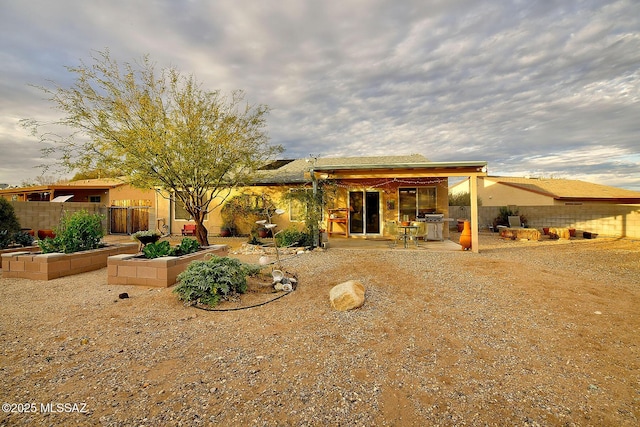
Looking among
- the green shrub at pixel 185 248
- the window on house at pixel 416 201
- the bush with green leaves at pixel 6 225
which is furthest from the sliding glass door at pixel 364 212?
the bush with green leaves at pixel 6 225

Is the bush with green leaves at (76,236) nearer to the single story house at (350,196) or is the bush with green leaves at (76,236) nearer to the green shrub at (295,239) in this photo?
the single story house at (350,196)

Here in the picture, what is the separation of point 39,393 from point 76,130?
27.2 feet

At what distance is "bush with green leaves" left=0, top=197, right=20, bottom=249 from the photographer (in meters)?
7.86

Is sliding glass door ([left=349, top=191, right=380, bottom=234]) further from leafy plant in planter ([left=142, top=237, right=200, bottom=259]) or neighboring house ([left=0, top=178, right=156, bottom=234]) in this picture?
neighboring house ([left=0, top=178, right=156, bottom=234])

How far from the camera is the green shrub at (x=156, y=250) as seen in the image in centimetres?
600

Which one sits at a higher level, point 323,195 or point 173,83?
point 173,83

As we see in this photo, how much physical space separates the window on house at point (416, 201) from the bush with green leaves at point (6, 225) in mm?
12855

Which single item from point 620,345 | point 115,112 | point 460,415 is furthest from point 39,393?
point 115,112

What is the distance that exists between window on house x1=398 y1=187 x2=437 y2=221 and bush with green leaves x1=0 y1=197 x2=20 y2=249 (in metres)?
12.9

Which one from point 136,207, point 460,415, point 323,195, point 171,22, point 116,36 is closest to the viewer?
point 460,415

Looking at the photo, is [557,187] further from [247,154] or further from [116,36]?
[116,36]

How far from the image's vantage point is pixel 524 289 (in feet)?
16.6

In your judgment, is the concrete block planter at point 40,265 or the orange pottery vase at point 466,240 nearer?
the concrete block planter at point 40,265

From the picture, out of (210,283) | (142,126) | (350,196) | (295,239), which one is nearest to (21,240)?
(142,126)
